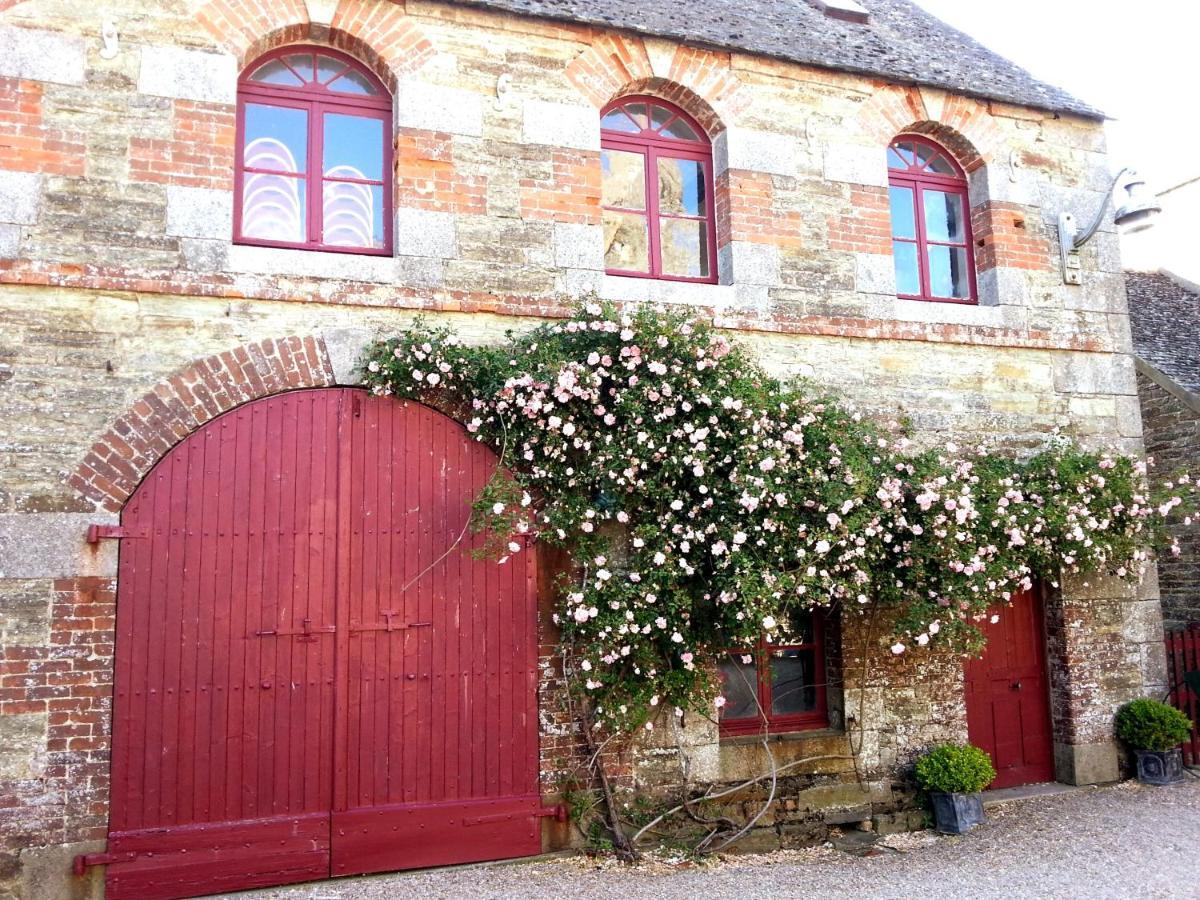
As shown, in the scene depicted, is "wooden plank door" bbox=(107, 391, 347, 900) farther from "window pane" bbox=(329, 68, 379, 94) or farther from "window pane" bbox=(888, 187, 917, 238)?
"window pane" bbox=(888, 187, 917, 238)

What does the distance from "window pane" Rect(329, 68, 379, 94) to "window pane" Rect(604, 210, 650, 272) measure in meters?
1.90

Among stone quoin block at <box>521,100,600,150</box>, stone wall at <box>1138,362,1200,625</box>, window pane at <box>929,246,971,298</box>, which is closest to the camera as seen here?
stone quoin block at <box>521,100,600,150</box>

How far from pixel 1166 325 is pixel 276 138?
1023cm

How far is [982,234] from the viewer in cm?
807

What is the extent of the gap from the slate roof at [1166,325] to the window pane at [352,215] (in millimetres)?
8152

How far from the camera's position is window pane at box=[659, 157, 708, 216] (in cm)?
729

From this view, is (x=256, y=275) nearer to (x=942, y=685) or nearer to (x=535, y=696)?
(x=535, y=696)

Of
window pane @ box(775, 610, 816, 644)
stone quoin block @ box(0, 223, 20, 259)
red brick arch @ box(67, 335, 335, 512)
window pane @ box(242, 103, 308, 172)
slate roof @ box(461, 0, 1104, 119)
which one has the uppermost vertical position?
slate roof @ box(461, 0, 1104, 119)

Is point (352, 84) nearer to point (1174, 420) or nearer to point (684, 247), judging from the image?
point (684, 247)

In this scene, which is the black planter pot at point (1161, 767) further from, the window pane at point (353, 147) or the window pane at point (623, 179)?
the window pane at point (353, 147)

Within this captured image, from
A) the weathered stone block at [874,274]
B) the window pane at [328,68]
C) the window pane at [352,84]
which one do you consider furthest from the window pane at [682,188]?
the window pane at [328,68]

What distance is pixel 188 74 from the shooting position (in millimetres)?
6016

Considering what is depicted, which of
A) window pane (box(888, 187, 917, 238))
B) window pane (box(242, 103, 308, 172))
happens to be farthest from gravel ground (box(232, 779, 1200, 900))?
window pane (box(888, 187, 917, 238))

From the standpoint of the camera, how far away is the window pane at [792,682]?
702 centimetres
